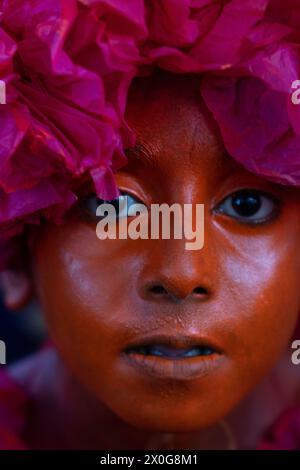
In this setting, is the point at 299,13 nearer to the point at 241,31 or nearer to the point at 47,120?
the point at 241,31

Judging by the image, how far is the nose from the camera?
0.80 meters

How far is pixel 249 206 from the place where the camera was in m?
0.89

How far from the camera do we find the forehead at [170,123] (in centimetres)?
83

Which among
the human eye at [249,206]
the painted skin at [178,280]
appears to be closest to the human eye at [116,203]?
the painted skin at [178,280]

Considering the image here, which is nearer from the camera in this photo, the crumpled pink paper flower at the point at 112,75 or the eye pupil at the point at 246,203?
the crumpled pink paper flower at the point at 112,75

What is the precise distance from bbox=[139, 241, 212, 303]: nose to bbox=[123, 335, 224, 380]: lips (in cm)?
6

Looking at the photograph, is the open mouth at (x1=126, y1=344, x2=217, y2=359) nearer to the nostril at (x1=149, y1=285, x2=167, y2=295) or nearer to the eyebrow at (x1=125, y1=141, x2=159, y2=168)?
the nostril at (x1=149, y1=285, x2=167, y2=295)

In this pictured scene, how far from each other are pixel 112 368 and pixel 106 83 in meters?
0.33

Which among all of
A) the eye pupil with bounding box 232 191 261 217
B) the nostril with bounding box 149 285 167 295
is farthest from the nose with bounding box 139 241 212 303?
the eye pupil with bounding box 232 191 261 217

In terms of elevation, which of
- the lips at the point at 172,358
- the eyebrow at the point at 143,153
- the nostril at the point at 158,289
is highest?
the eyebrow at the point at 143,153

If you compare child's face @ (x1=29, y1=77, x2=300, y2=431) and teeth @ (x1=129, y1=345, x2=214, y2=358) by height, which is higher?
child's face @ (x1=29, y1=77, x2=300, y2=431)

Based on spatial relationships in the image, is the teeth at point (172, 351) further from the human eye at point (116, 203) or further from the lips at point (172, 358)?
the human eye at point (116, 203)
